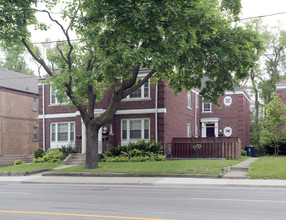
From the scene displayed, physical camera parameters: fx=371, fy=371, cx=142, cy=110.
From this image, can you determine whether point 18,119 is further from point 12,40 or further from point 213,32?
point 213,32

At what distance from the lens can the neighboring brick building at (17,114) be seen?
1384 inches

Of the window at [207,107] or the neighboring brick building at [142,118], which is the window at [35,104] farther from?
the window at [207,107]

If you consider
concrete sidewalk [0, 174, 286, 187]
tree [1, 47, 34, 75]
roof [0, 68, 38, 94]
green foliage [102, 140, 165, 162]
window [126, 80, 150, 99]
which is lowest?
concrete sidewalk [0, 174, 286, 187]

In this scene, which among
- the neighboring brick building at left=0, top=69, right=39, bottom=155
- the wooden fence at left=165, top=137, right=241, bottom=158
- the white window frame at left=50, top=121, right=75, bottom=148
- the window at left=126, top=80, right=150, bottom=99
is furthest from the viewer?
the neighboring brick building at left=0, top=69, right=39, bottom=155

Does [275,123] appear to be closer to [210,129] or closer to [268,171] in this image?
[210,129]

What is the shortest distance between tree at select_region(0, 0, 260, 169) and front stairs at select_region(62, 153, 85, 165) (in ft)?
14.5

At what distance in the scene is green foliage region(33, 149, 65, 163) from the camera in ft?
87.8

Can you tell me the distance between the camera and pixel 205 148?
85.4 ft

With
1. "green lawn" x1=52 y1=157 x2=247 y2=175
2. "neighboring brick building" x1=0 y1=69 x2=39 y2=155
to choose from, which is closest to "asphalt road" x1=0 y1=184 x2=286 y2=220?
"green lawn" x1=52 y1=157 x2=247 y2=175

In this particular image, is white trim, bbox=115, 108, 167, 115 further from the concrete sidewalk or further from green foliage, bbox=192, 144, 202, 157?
the concrete sidewalk

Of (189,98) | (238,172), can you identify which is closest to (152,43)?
(238,172)

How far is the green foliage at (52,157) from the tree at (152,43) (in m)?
6.15

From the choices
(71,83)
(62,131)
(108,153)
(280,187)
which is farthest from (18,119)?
(280,187)

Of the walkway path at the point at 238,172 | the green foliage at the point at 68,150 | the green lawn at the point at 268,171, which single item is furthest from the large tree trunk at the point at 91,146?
the green lawn at the point at 268,171
